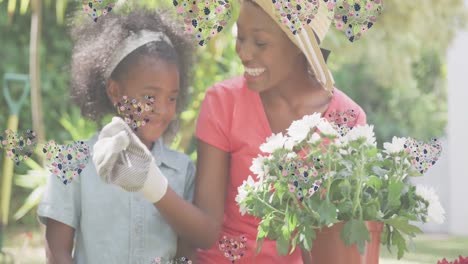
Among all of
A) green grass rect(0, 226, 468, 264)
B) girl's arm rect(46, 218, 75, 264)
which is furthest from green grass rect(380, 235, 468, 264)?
girl's arm rect(46, 218, 75, 264)

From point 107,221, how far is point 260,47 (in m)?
0.57

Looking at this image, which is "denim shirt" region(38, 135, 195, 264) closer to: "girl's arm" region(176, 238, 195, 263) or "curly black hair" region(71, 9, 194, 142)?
"girl's arm" region(176, 238, 195, 263)

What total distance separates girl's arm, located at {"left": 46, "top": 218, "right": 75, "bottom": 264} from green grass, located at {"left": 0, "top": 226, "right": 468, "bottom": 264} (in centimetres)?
304

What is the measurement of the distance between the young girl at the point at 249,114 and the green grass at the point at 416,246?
2.94m

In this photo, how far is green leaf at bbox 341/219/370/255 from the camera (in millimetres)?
1615

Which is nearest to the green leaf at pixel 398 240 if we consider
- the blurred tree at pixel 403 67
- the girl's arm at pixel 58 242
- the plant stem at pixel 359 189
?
the plant stem at pixel 359 189

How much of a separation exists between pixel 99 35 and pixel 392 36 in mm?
7485


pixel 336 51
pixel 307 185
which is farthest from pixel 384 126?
pixel 307 185

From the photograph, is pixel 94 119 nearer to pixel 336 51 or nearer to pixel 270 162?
pixel 270 162
